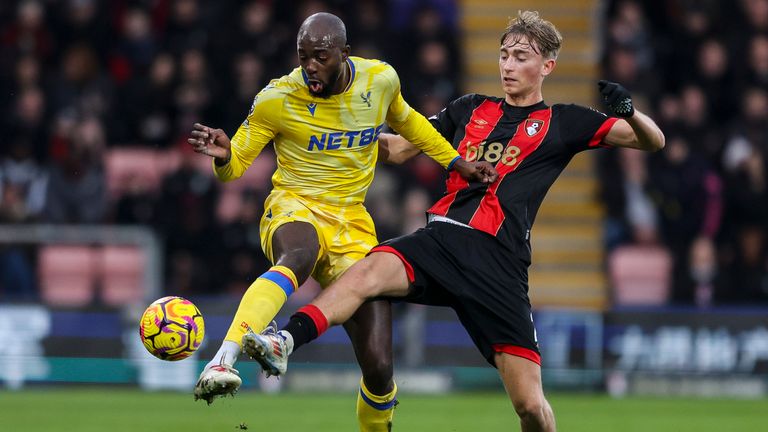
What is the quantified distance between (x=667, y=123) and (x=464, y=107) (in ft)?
25.7

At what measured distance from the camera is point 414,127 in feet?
26.5

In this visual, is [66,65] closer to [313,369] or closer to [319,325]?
[313,369]

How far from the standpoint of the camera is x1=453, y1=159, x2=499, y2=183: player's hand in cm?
753

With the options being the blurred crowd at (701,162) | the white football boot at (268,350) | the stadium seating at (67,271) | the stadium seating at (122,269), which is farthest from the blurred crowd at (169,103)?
the white football boot at (268,350)

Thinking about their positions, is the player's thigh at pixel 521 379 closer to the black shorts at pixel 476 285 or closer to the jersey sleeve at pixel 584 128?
the black shorts at pixel 476 285

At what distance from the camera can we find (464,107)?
26.3ft

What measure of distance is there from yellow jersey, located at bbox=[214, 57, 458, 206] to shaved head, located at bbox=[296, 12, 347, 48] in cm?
42

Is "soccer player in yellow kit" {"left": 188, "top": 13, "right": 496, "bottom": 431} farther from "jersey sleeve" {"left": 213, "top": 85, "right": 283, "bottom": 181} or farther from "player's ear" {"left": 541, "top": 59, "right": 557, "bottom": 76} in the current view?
"player's ear" {"left": 541, "top": 59, "right": 557, "bottom": 76}

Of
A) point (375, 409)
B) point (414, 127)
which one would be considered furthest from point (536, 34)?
point (375, 409)

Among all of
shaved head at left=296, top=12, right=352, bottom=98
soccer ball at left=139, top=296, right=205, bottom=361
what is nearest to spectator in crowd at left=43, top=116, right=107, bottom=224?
shaved head at left=296, top=12, right=352, bottom=98

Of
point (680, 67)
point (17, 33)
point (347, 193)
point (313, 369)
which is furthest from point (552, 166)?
point (17, 33)

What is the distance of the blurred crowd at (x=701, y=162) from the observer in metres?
14.7

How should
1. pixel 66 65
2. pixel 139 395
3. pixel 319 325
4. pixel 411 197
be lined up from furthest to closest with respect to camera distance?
pixel 66 65, pixel 411 197, pixel 139 395, pixel 319 325

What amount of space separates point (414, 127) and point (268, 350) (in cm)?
206
